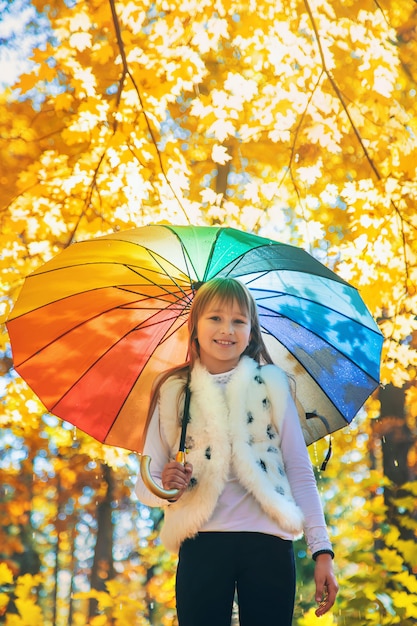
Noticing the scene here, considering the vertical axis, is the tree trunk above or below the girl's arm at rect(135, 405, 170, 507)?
above

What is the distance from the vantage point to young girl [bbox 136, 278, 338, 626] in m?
1.83

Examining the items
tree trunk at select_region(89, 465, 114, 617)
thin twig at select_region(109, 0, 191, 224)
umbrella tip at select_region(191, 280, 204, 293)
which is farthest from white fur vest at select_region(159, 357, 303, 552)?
tree trunk at select_region(89, 465, 114, 617)

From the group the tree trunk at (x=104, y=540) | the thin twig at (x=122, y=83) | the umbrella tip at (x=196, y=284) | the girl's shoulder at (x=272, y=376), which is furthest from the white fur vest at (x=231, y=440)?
the tree trunk at (x=104, y=540)

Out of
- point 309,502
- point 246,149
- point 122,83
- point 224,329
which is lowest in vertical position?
point 309,502

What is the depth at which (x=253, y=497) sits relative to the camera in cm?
189

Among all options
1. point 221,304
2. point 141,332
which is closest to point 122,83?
point 141,332

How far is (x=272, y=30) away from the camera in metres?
4.97

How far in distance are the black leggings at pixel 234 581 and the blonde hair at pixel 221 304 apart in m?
0.40

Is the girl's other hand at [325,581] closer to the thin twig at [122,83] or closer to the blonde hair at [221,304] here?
the blonde hair at [221,304]

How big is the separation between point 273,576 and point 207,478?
277 mm

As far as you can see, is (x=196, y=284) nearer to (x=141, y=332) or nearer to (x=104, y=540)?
(x=141, y=332)

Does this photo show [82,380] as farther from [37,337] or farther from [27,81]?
[27,81]

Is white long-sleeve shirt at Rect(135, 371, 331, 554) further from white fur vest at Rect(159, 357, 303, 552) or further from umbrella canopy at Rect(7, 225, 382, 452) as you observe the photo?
umbrella canopy at Rect(7, 225, 382, 452)

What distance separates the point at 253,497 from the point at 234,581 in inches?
8.0
